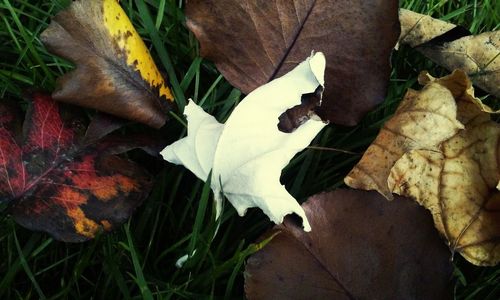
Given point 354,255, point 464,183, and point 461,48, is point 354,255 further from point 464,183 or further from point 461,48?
point 461,48

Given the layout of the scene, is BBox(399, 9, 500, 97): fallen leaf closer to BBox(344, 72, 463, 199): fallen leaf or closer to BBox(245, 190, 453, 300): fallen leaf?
BBox(344, 72, 463, 199): fallen leaf

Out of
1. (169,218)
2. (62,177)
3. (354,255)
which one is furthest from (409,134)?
(62,177)

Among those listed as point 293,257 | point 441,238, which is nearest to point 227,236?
point 293,257

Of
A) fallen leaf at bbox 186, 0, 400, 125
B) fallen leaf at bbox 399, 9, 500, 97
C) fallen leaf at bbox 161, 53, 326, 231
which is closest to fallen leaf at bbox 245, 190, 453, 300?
fallen leaf at bbox 161, 53, 326, 231

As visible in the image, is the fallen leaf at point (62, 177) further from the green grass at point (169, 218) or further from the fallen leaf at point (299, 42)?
the fallen leaf at point (299, 42)

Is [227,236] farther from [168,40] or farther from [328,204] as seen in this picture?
[168,40]
